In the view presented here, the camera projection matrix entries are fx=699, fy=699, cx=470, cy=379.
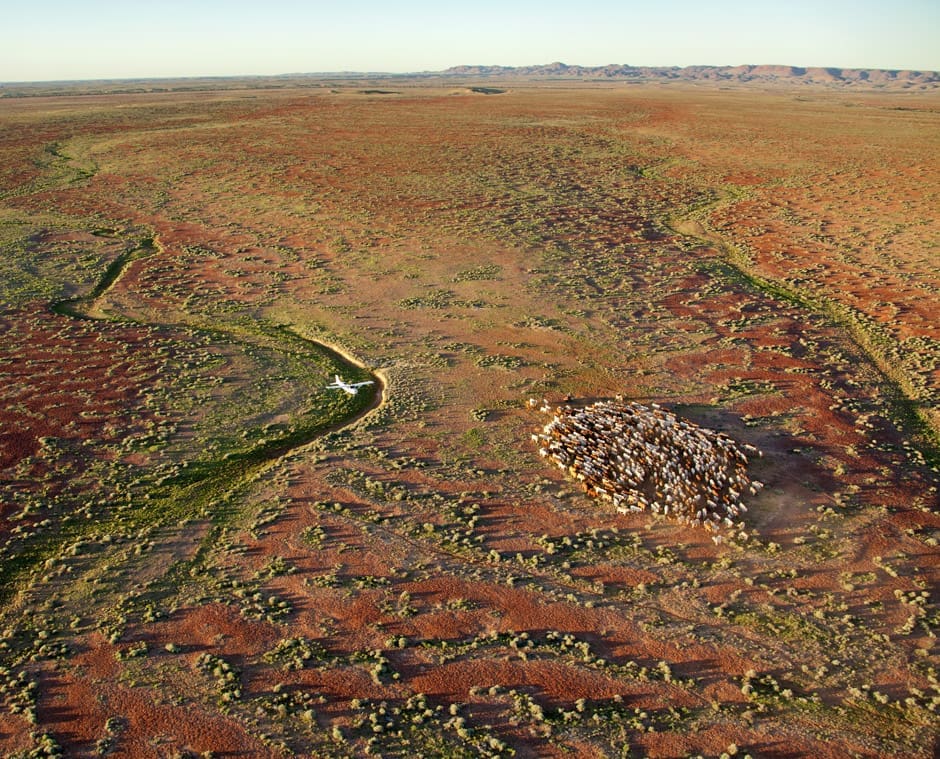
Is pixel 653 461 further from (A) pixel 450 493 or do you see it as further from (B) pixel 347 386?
(B) pixel 347 386

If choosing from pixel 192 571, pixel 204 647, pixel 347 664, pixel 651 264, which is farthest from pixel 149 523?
pixel 651 264

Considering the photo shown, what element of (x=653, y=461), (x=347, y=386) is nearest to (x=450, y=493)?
(x=653, y=461)

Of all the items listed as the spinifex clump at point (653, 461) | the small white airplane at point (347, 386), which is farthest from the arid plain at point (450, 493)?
the spinifex clump at point (653, 461)

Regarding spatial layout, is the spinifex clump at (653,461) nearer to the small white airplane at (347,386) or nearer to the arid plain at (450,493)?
the arid plain at (450,493)

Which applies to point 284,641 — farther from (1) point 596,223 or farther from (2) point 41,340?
(1) point 596,223

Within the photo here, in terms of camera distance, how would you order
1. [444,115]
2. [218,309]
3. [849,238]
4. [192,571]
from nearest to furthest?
[192,571] < [218,309] < [849,238] < [444,115]

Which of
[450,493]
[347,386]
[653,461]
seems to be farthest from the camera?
[347,386]

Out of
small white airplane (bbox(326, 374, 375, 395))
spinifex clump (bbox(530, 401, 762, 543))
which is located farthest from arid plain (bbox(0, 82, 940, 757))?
spinifex clump (bbox(530, 401, 762, 543))
